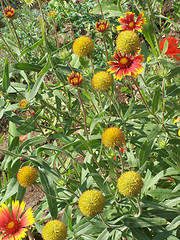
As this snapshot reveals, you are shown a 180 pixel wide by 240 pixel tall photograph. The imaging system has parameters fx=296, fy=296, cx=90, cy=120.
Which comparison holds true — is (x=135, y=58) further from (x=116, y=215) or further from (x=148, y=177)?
(x=116, y=215)

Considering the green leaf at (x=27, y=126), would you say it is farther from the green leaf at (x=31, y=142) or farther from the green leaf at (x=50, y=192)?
the green leaf at (x=50, y=192)

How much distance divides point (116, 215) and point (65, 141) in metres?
0.51

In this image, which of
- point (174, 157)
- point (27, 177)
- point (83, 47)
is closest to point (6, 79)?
point (83, 47)

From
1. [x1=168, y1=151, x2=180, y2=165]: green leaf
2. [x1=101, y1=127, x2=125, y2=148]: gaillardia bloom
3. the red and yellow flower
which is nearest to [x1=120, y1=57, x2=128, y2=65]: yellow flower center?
the red and yellow flower

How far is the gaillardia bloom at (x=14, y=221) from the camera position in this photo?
Answer: 4.93 feet

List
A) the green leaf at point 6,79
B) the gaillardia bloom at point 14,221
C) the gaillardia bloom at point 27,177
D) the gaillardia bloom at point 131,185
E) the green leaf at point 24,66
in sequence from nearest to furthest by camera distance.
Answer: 1. the gaillardia bloom at point 131,185
2. the gaillardia bloom at point 27,177
3. the gaillardia bloom at point 14,221
4. the green leaf at point 6,79
5. the green leaf at point 24,66

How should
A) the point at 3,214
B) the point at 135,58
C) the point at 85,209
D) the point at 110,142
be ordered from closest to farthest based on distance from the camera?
the point at 85,209
the point at 110,142
the point at 135,58
the point at 3,214

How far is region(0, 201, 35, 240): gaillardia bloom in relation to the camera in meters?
1.50

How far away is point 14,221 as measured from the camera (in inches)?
61.8

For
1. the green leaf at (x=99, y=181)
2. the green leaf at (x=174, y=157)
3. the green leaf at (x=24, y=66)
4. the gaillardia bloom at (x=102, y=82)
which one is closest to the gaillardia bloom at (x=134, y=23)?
the gaillardia bloom at (x=102, y=82)

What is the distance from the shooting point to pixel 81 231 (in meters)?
1.50

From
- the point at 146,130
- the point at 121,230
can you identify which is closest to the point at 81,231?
the point at 121,230

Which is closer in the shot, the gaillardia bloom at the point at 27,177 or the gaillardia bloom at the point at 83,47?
the gaillardia bloom at the point at 27,177

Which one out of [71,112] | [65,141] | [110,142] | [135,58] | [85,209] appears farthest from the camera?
[71,112]
